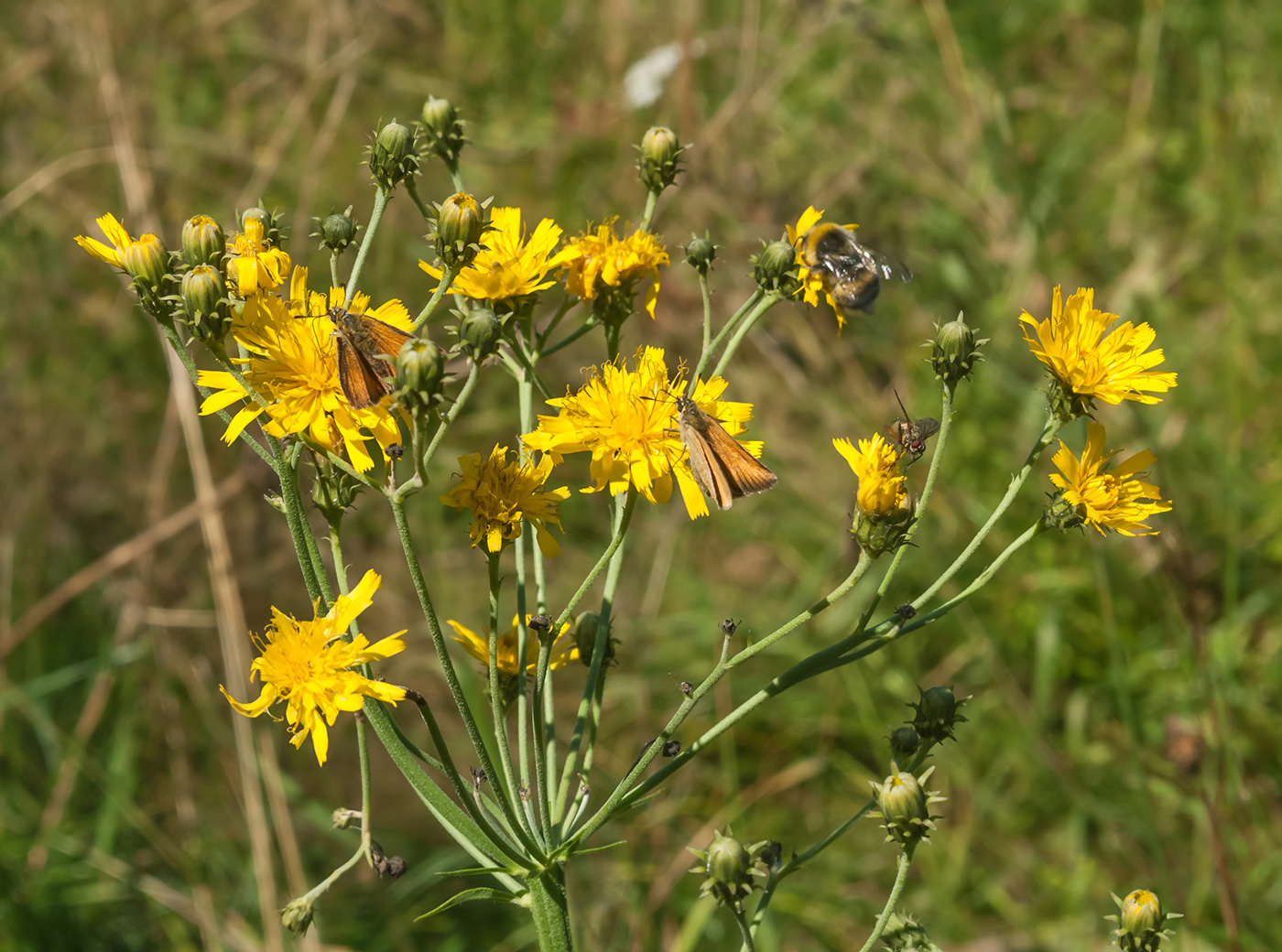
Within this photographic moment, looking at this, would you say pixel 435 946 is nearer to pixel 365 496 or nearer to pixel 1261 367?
pixel 365 496

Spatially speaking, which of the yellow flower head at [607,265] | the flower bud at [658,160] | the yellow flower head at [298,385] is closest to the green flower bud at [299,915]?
the yellow flower head at [298,385]

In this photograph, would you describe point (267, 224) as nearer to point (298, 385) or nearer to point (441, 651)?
point (298, 385)

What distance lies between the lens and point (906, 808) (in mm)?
3105

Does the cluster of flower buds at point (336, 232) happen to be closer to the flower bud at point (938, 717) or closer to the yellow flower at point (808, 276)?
the yellow flower at point (808, 276)

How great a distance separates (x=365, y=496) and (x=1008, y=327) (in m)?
5.13

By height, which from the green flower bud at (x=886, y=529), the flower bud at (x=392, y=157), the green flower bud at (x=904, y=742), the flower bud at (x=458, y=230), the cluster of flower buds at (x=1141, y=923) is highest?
the flower bud at (x=392, y=157)

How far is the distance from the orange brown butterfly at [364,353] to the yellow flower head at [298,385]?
0.04m

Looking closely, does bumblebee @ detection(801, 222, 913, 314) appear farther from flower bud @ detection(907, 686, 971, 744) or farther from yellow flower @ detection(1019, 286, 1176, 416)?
flower bud @ detection(907, 686, 971, 744)

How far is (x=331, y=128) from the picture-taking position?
7344 millimetres

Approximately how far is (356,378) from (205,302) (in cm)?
50

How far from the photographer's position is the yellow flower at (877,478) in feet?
10.4

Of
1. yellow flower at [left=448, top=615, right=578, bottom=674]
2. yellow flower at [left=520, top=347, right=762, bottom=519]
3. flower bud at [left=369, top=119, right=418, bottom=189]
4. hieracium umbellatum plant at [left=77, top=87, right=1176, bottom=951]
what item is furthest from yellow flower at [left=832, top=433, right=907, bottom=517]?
flower bud at [left=369, top=119, right=418, bottom=189]

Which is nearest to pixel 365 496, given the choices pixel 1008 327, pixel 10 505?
pixel 10 505

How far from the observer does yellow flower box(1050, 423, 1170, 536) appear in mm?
3248
